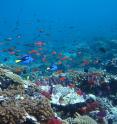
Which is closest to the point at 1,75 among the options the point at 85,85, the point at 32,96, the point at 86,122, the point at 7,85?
the point at 7,85

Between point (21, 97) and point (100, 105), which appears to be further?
point (100, 105)

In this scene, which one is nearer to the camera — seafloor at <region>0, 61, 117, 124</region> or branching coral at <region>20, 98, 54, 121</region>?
seafloor at <region>0, 61, 117, 124</region>

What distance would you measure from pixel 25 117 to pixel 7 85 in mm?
2439

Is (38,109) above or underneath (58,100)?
above

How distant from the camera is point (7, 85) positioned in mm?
8297

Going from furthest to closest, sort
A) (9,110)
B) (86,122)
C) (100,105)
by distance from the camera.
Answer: (100,105)
(86,122)
(9,110)

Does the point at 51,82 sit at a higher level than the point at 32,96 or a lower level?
lower

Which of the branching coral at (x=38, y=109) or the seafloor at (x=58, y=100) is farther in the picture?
the branching coral at (x=38, y=109)

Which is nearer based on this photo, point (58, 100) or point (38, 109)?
point (38, 109)

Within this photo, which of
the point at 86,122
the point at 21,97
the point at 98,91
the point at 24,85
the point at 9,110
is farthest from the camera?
the point at 98,91

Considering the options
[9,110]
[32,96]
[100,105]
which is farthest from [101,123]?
[9,110]

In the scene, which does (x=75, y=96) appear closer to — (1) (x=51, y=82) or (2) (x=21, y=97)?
(2) (x=21, y=97)

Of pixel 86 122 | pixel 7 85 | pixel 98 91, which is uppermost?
pixel 7 85

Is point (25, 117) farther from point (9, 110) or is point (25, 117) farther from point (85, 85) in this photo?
point (85, 85)
